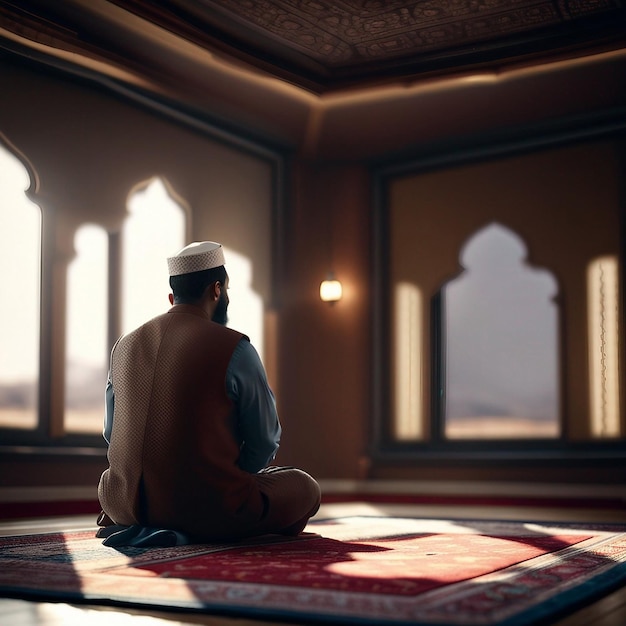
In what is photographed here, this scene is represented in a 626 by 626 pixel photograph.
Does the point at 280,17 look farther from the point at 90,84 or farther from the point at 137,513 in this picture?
the point at 137,513

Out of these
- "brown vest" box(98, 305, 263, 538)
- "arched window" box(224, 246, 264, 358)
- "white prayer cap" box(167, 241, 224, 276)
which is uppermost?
"arched window" box(224, 246, 264, 358)

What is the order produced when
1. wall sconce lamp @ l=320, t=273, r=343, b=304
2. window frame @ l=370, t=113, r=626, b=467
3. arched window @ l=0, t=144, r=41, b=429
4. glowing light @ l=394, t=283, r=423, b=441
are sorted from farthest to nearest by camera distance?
1. wall sconce lamp @ l=320, t=273, r=343, b=304
2. glowing light @ l=394, t=283, r=423, b=441
3. window frame @ l=370, t=113, r=626, b=467
4. arched window @ l=0, t=144, r=41, b=429

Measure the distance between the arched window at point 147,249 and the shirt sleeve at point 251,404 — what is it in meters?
3.10

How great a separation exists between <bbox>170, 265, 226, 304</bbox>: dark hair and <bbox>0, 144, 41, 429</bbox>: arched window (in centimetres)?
238

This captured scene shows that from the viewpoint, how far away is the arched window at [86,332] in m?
5.73

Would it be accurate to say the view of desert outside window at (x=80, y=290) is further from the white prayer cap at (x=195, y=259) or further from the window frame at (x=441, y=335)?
the white prayer cap at (x=195, y=259)

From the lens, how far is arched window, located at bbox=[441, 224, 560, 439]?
693 cm

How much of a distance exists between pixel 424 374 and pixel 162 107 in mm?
2979

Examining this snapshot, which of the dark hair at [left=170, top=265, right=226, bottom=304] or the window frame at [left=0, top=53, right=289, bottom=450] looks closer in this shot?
the dark hair at [left=170, top=265, right=226, bottom=304]

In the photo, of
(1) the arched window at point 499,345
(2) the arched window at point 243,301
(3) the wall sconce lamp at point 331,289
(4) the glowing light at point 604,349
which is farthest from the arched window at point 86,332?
(4) the glowing light at point 604,349

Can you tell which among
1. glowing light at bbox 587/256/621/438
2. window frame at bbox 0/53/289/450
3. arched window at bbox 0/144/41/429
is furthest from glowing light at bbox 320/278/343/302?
arched window at bbox 0/144/41/429

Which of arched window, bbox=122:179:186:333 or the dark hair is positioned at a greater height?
arched window, bbox=122:179:186:333

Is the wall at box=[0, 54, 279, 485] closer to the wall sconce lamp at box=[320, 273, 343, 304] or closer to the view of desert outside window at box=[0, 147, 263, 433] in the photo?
the view of desert outside window at box=[0, 147, 263, 433]

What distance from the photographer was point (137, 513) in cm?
315
